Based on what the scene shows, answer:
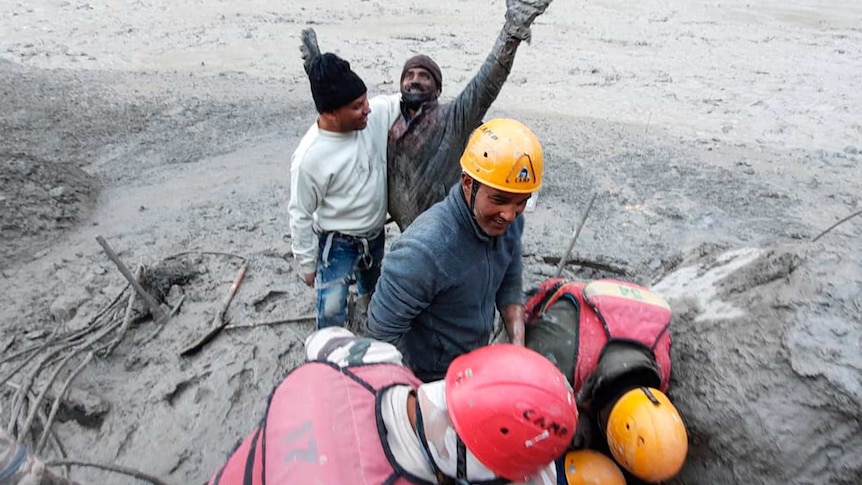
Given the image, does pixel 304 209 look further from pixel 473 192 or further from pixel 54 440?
pixel 54 440

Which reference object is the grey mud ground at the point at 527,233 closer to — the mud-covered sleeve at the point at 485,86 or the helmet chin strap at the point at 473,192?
the helmet chin strap at the point at 473,192

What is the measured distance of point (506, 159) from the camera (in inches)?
74.9

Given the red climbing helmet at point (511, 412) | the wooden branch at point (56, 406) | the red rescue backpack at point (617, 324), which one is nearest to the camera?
the red climbing helmet at point (511, 412)

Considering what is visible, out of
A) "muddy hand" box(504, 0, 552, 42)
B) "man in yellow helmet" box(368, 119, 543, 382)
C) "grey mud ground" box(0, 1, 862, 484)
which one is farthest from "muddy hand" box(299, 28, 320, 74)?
"grey mud ground" box(0, 1, 862, 484)

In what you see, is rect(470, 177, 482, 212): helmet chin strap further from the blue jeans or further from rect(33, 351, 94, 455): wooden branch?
rect(33, 351, 94, 455): wooden branch

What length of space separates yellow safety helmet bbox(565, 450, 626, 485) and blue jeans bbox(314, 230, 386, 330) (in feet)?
4.71

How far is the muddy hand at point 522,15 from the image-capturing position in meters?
2.35

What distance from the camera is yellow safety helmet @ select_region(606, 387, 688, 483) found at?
1.94 m

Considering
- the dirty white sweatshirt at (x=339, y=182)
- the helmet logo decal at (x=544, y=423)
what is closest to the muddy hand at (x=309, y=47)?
the dirty white sweatshirt at (x=339, y=182)

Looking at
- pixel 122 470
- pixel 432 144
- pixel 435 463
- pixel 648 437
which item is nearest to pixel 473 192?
pixel 432 144

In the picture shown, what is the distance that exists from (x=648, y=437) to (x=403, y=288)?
39.6 inches

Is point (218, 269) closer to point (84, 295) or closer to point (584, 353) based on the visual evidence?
point (84, 295)

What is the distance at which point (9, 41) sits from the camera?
10359mm

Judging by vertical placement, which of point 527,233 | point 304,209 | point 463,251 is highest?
point 463,251
